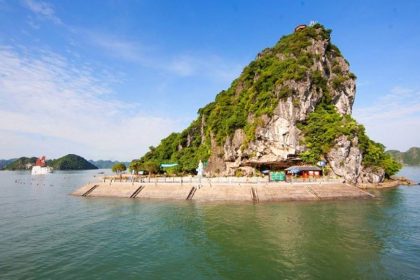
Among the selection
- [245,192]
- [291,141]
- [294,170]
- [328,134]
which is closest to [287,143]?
[291,141]

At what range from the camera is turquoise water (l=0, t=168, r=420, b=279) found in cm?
2262

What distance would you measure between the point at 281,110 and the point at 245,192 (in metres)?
25.3

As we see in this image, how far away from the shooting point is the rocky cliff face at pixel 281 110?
69125mm

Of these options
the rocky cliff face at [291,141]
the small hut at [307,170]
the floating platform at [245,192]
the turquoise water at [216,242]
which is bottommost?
the turquoise water at [216,242]

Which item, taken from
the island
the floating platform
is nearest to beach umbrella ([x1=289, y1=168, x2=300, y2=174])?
the island

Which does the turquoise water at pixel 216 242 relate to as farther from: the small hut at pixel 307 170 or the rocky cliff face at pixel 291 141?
the rocky cliff face at pixel 291 141

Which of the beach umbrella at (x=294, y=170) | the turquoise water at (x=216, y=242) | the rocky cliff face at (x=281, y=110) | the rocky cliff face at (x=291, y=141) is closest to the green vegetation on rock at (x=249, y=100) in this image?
the rocky cliff face at (x=281, y=110)

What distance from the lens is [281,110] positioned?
2763 inches

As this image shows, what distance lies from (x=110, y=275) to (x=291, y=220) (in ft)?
79.6

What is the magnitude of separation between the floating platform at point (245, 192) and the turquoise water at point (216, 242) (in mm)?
4250

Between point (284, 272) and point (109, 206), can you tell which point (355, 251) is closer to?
point (284, 272)

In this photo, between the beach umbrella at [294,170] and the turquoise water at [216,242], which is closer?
the turquoise water at [216,242]

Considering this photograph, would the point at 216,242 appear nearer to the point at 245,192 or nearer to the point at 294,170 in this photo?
the point at 245,192

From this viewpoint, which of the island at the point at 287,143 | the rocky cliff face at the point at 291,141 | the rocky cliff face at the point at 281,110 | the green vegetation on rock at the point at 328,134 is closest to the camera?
the island at the point at 287,143
